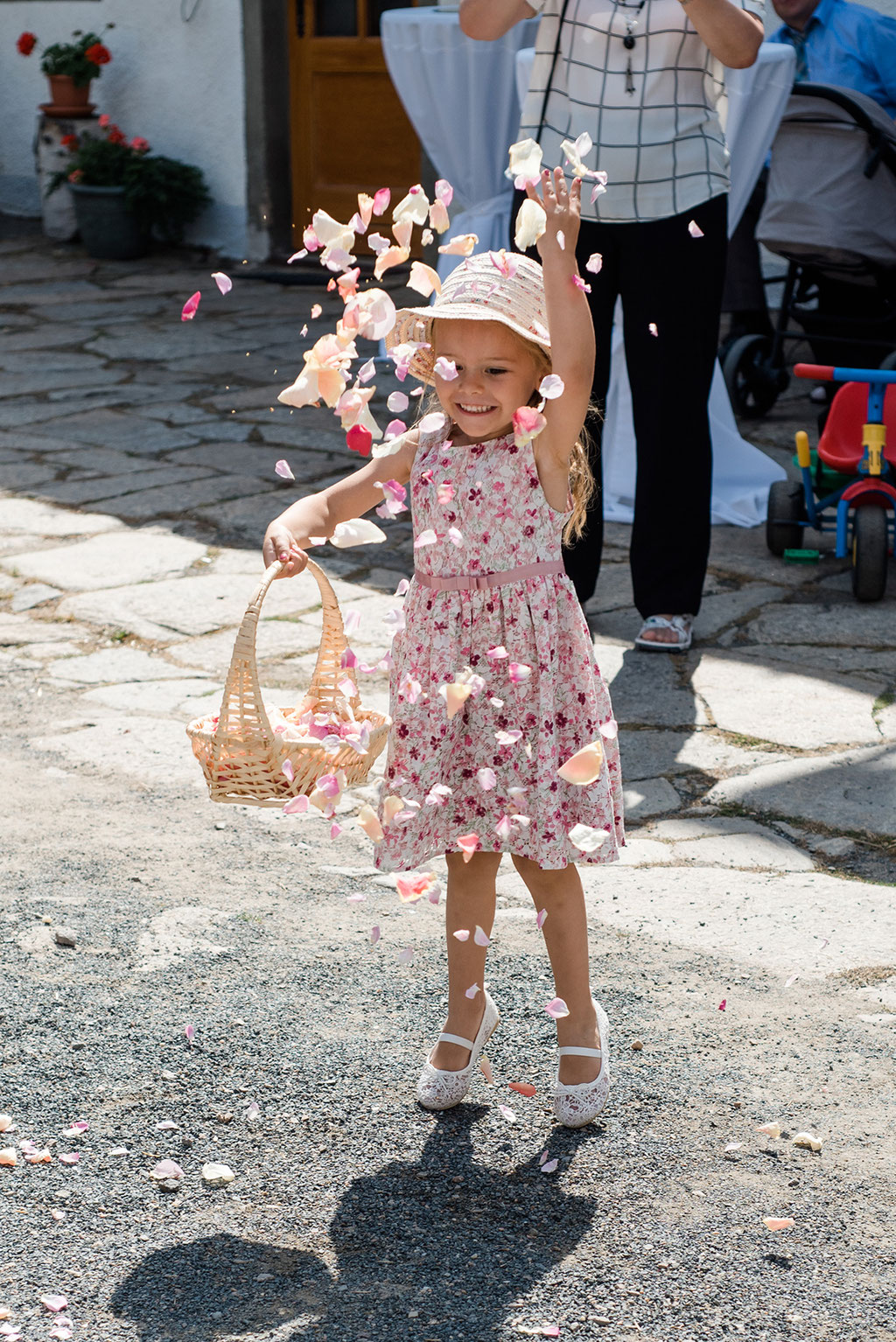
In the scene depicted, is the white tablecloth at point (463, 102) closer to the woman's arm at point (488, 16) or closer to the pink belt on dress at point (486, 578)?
the woman's arm at point (488, 16)

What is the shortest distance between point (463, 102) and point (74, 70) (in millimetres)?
5798

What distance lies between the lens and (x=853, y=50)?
6.09 meters

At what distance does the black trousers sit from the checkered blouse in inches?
2.4

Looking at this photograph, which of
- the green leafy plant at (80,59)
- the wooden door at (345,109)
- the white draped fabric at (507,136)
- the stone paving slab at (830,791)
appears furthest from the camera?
the green leafy plant at (80,59)

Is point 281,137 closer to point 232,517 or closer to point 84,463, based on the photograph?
point 84,463

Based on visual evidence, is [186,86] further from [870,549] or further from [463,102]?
[870,549]

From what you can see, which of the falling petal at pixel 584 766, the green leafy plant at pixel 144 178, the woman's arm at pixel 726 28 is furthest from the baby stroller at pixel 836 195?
the green leafy plant at pixel 144 178

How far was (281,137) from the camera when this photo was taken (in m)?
9.81

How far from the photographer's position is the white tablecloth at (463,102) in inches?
214

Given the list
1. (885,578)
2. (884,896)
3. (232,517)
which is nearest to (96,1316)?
(884,896)

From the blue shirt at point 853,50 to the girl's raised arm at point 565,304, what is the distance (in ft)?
15.0

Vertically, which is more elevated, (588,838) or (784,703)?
(588,838)

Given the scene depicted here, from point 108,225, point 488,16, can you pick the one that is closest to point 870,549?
point 488,16

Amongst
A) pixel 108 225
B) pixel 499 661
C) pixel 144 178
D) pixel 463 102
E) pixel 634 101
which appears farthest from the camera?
pixel 108 225
